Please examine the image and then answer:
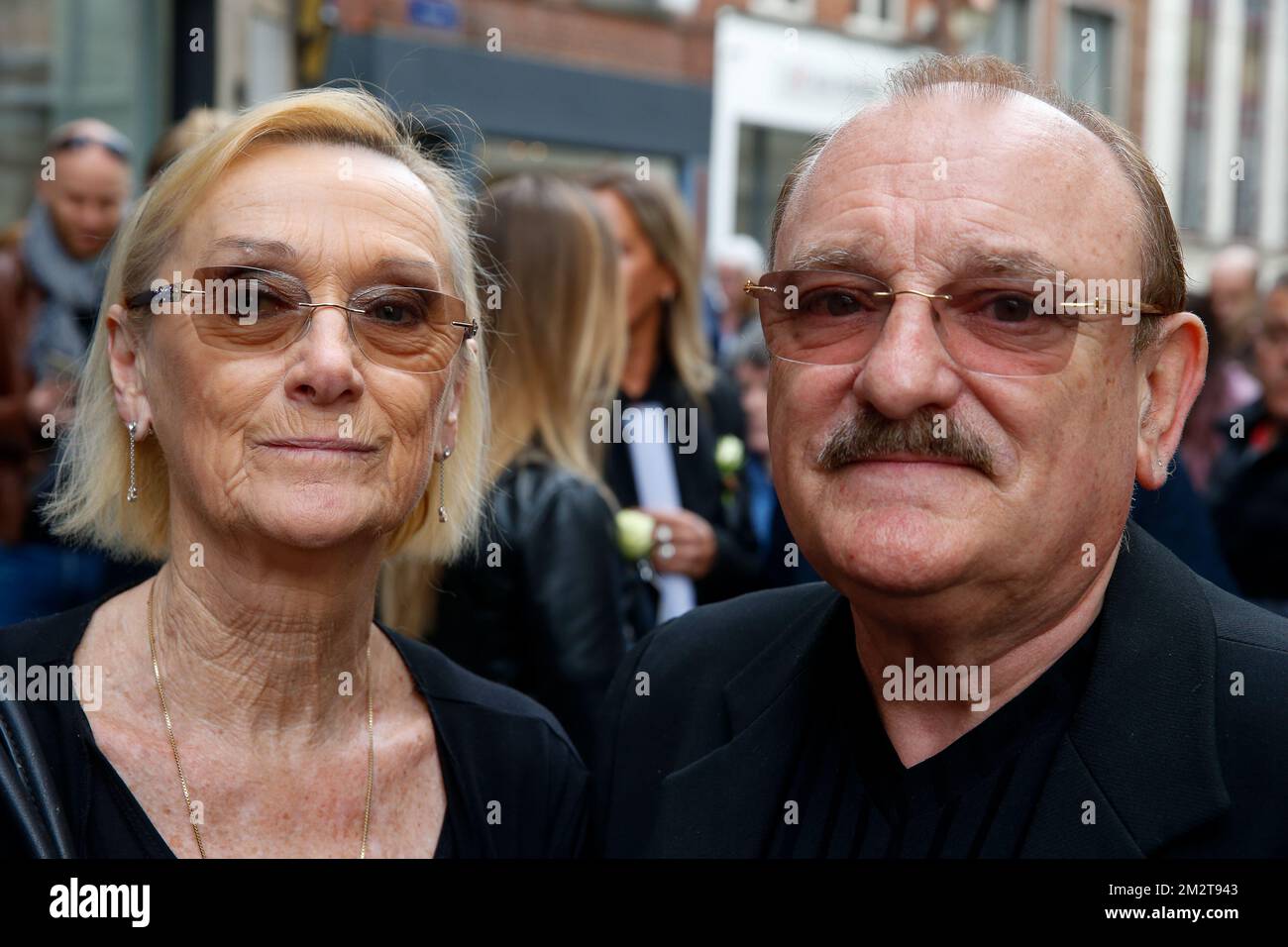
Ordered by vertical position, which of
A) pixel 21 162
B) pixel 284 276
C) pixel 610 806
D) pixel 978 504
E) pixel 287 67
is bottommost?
pixel 610 806

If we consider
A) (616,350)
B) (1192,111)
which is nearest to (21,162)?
(616,350)

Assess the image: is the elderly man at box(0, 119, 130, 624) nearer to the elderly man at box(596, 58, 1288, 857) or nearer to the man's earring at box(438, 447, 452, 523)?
the man's earring at box(438, 447, 452, 523)

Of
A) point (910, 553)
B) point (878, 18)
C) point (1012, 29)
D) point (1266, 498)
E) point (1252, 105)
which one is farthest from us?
point (1252, 105)

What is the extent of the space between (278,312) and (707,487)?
2572 millimetres

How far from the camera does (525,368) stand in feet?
12.4

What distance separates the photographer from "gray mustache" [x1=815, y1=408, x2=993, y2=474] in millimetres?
1999

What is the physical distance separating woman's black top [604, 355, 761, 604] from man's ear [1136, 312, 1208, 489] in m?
2.27

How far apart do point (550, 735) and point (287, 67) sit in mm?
9184

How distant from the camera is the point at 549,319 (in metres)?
3.85

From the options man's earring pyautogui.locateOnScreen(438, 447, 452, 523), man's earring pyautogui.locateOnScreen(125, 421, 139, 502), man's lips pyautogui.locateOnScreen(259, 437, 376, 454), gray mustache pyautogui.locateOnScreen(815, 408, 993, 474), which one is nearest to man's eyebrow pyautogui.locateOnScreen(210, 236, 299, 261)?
man's lips pyautogui.locateOnScreen(259, 437, 376, 454)

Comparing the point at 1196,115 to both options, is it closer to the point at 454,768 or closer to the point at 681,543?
the point at 681,543

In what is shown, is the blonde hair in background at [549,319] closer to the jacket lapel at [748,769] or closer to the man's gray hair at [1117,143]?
the jacket lapel at [748,769]

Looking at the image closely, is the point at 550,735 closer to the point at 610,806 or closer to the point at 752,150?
the point at 610,806

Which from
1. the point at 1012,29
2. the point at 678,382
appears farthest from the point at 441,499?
the point at 1012,29
